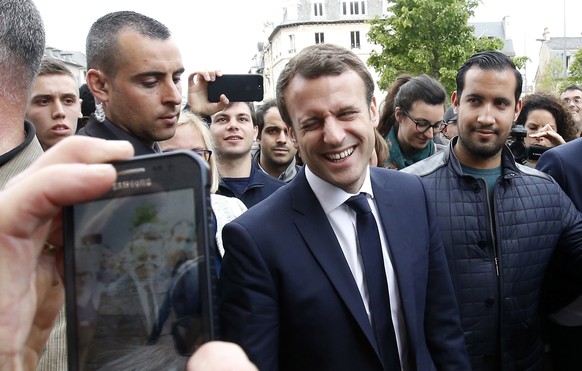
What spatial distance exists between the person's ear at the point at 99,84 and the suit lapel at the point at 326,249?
112 cm

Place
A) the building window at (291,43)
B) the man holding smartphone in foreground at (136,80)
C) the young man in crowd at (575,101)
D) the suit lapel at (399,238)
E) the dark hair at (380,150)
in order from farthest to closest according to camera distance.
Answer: the building window at (291,43) < the young man in crowd at (575,101) < the dark hair at (380,150) < the man holding smartphone in foreground at (136,80) < the suit lapel at (399,238)

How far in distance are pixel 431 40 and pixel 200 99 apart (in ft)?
103

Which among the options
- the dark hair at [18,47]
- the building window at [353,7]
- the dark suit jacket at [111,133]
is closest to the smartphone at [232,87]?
the dark suit jacket at [111,133]

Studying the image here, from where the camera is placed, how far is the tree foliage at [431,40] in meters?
32.1

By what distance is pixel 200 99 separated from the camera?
12.1ft

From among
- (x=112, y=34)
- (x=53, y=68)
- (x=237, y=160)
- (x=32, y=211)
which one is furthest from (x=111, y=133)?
(x=53, y=68)

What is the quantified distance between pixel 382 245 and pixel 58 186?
1600 millimetres

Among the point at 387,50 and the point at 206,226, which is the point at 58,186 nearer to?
the point at 206,226

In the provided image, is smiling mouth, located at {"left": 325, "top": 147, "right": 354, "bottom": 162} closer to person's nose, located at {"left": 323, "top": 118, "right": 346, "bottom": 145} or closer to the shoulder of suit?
person's nose, located at {"left": 323, "top": 118, "right": 346, "bottom": 145}

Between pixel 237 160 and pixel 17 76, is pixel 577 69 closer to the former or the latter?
pixel 237 160

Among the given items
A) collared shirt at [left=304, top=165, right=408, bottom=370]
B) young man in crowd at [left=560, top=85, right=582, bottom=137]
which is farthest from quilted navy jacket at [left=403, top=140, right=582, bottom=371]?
young man in crowd at [left=560, top=85, right=582, bottom=137]

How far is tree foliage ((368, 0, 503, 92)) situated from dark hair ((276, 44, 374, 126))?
99.9 ft

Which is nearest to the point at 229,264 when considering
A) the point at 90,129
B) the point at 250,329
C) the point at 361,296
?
the point at 250,329

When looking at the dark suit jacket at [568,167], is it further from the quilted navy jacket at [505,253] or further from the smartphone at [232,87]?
the smartphone at [232,87]
